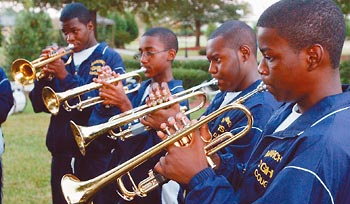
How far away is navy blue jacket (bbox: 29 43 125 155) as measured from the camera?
468 cm

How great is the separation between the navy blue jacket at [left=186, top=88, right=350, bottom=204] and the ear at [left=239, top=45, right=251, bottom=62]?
1.19m

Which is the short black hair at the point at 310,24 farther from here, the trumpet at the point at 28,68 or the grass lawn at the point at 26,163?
the grass lawn at the point at 26,163

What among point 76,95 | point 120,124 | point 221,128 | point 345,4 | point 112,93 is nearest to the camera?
point 221,128

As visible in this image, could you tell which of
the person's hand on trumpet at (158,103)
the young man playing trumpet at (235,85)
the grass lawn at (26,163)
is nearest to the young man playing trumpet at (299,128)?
the young man playing trumpet at (235,85)

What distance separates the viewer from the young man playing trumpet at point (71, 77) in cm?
470

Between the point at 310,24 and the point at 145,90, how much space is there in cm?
253

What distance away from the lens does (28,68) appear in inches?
193

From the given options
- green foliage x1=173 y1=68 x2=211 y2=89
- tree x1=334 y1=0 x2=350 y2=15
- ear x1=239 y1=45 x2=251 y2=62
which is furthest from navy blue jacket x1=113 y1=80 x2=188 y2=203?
green foliage x1=173 y1=68 x2=211 y2=89

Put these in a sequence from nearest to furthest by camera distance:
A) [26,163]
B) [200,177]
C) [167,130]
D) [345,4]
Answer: [200,177]
[167,130]
[26,163]
[345,4]

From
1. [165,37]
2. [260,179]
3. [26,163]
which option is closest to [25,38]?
[26,163]

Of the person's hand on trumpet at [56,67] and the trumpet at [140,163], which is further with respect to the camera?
the person's hand on trumpet at [56,67]

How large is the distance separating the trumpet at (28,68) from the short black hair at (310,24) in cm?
313

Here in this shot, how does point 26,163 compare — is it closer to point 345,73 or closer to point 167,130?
point 167,130

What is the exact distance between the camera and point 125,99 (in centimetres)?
406
